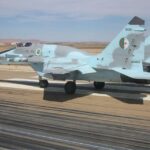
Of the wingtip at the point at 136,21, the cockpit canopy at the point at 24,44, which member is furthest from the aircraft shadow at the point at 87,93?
the wingtip at the point at 136,21

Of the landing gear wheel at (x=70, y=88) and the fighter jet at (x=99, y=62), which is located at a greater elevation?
the fighter jet at (x=99, y=62)

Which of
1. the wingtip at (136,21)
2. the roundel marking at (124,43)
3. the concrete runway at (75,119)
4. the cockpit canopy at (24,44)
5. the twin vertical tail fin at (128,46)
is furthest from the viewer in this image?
the cockpit canopy at (24,44)

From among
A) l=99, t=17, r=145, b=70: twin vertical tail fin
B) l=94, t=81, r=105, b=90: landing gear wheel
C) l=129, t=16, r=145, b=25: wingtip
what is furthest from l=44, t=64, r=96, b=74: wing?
l=129, t=16, r=145, b=25: wingtip

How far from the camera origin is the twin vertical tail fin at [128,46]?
21.1 m

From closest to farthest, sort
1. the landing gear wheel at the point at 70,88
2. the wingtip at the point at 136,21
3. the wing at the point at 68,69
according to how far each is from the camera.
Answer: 1. the wingtip at the point at 136,21
2. the wing at the point at 68,69
3. the landing gear wheel at the point at 70,88

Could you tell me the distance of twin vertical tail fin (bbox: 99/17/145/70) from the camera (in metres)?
21.1

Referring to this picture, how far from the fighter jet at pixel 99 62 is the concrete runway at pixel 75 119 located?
3.90ft

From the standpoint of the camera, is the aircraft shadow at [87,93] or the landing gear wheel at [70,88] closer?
the aircraft shadow at [87,93]

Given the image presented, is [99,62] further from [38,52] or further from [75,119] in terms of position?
[75,119]

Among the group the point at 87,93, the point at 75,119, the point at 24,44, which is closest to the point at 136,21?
the point at 87,93

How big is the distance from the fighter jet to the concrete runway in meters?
1.19

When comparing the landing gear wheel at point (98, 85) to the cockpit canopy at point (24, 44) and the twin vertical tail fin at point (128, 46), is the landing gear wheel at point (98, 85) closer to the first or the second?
the twin vertical tail fin at point (128, 46)

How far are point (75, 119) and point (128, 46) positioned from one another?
798 cm

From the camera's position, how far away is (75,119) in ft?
50.3
